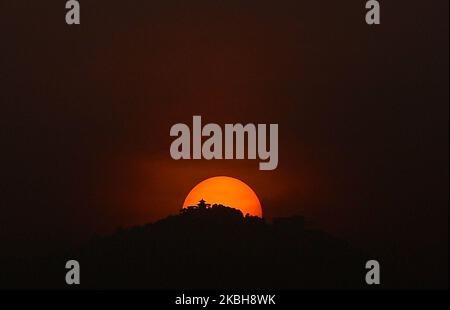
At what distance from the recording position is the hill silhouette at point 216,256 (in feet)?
145

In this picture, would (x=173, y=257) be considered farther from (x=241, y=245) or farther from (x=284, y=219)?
(x=284, y=219)

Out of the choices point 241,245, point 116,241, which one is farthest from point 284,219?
point 116,241

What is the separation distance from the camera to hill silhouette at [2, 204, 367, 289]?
44312 mm

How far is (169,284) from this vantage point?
1738 inches

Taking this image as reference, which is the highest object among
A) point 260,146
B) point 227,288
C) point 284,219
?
point 260,146

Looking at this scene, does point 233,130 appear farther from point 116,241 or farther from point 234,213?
point 116,241

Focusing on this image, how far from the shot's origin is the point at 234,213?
43.4 metres

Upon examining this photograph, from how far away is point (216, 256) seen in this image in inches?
1876
